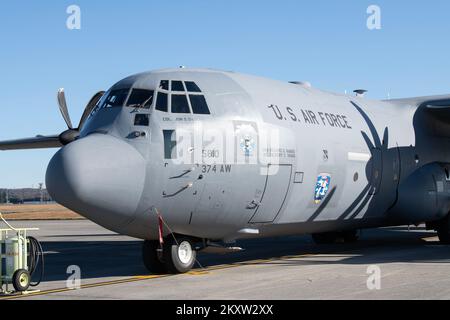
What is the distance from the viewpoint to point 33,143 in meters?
25.2

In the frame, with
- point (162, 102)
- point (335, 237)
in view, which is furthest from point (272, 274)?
point (335, 237)

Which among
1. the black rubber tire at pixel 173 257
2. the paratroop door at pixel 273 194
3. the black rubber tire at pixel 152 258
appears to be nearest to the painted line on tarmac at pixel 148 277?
the black rubber tire at pixel 173 257

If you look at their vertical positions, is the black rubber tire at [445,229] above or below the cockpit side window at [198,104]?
below

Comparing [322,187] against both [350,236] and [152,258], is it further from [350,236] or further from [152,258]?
[350,236]

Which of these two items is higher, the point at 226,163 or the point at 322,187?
the point at 226,163

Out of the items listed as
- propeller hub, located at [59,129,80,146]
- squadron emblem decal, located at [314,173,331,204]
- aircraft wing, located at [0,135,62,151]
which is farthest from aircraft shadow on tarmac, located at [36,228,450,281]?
aircraft wing, located at [0,135,62,151]

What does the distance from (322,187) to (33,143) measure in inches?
546

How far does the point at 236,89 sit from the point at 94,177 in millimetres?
4082

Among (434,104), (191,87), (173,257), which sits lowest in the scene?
(173,257)

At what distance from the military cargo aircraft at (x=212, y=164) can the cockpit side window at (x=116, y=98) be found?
3 cm

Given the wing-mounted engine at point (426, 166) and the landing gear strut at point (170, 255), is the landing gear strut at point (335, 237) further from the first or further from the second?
the landing gear strut at point (170, 255)

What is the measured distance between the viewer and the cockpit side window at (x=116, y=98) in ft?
42.5

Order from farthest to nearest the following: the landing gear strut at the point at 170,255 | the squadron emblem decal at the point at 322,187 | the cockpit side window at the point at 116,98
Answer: the squadron emblem decal at the point at 322,187 → the landing gear strut at the point at 170,255 → the cockpit side window at the point at 116,98

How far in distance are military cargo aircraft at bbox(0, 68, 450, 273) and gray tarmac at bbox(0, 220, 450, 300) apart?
0.86 meters
